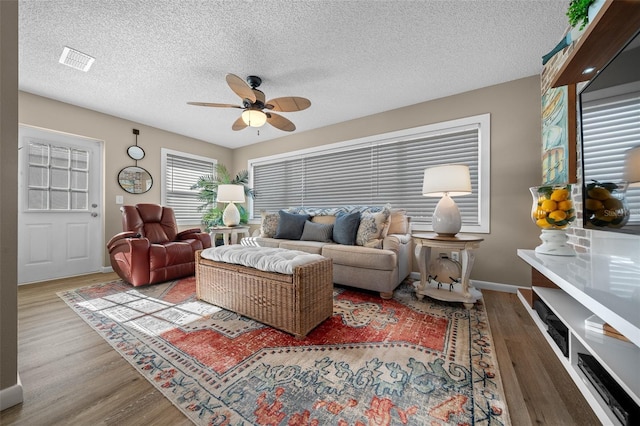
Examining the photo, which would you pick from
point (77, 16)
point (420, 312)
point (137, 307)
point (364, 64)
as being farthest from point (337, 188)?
point (77, 16)

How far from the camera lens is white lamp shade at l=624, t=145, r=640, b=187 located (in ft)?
3.13

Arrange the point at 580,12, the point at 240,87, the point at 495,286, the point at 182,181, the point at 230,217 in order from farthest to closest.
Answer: the point at 182,181 → the point at 230,217 → the point at 495,286 → the point at 240,87 → the point at 580,12

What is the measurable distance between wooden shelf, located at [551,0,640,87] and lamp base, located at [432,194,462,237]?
1.22m

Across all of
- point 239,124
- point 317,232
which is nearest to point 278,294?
point 317,232

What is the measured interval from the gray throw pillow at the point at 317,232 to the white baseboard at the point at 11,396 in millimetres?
2538

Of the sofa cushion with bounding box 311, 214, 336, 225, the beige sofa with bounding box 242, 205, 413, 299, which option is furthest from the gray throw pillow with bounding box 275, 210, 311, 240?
the sofa cushion with bounding box 311, 214, 336, 225

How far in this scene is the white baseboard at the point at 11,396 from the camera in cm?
106

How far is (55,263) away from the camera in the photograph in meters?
3.22

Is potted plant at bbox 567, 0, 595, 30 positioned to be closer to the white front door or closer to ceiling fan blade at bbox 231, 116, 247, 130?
ceiling fan blade at bbox 231, 116, 247, 130

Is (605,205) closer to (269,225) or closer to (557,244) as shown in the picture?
(557,244)

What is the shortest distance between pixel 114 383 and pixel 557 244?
9.32 feet

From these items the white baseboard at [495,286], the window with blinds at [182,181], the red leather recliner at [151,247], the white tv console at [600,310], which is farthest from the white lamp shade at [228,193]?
the white tv console at [600,310]

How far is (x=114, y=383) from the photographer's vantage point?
125cm

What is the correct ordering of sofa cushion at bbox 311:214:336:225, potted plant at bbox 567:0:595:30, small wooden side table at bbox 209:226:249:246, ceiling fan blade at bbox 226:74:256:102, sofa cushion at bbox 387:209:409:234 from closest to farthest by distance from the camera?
1. potted plant at bbox 567:0:595:30
2. ceiling fan blade at bbox 226:74:256:102
3. sofa cushion at bbox 387:209:409:234
4. sofa cushion at bbox 311:214:336:225
5. small wooden side table at bbox 209:226:249:246
